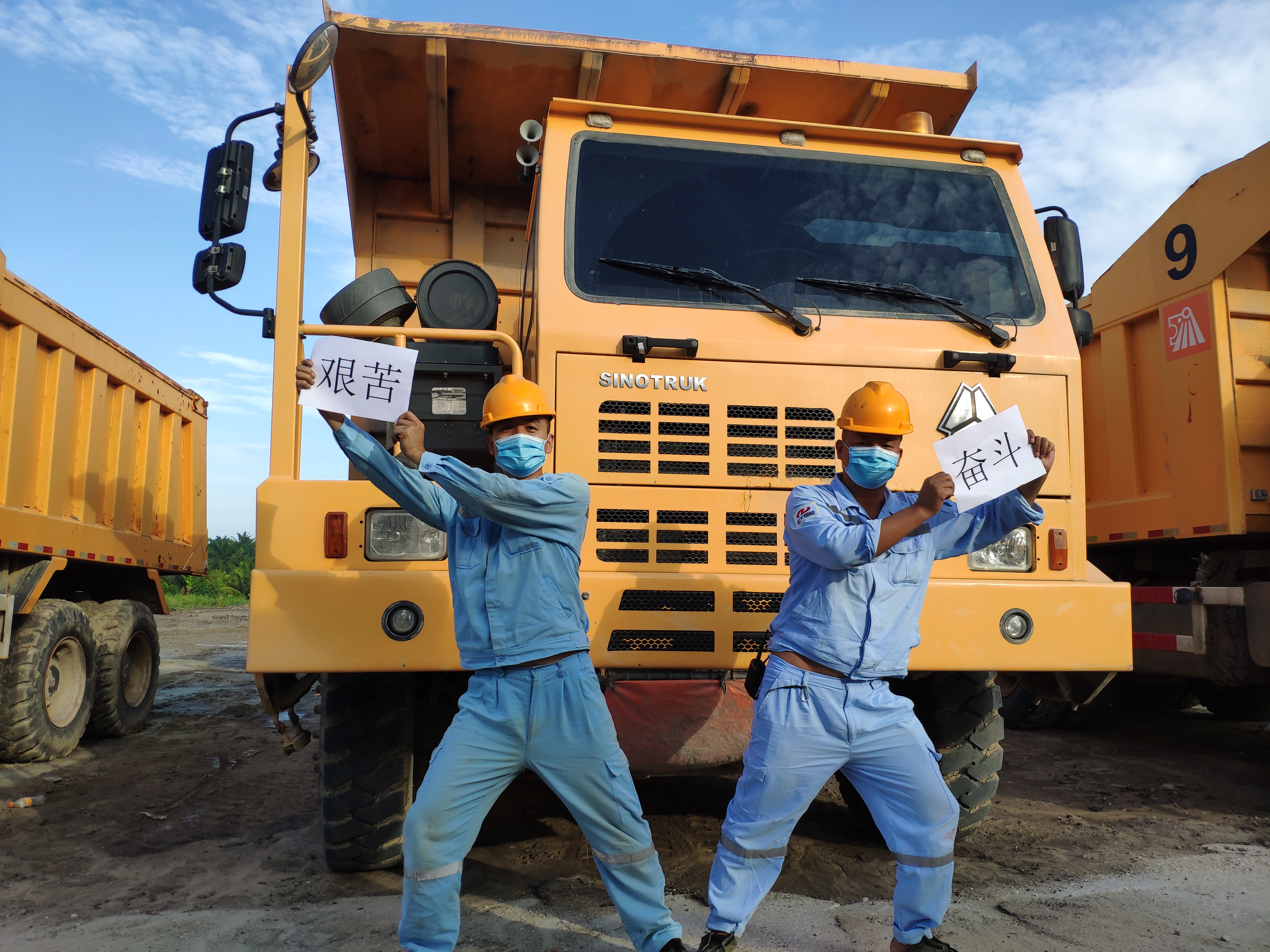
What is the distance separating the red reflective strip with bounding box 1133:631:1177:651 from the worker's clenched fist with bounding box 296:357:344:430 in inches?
202

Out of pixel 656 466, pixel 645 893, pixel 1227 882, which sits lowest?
pixel 1227 882

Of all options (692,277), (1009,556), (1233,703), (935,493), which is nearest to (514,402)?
(692,277)

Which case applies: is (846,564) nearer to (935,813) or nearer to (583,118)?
(935,813)

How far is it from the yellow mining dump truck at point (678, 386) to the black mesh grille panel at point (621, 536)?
1cm

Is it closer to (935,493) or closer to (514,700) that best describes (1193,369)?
(935,493)

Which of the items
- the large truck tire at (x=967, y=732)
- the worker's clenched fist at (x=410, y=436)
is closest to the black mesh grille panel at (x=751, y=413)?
the worker's clenched fist at (x=410, y=436)

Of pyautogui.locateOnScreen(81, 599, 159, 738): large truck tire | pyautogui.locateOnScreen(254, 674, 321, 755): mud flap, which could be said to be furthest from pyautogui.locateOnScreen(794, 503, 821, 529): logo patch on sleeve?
pyautogui.locateOnScreen(81, 599, 159, 738): large truck tire

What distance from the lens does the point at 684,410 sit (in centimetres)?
339

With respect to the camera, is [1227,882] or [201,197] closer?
[201,197]

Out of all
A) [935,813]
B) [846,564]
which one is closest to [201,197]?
[846,564]

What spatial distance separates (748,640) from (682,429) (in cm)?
76

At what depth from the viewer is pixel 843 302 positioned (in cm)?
365

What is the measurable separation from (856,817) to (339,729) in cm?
242

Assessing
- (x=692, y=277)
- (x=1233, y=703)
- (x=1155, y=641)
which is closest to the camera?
(x=692, y=277)
